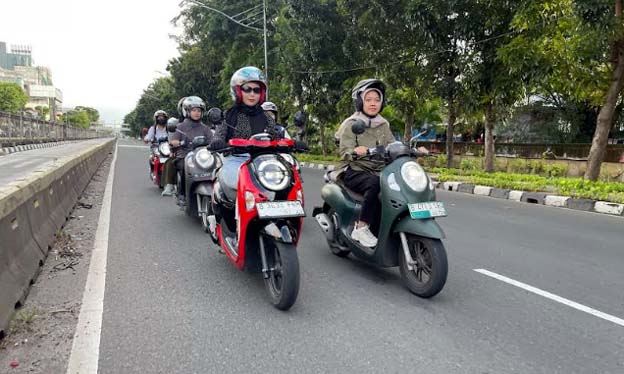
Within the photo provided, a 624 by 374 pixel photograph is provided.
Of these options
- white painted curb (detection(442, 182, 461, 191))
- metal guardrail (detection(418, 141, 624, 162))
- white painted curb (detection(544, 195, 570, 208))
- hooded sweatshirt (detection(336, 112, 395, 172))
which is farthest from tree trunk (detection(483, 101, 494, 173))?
hooded sweatshirt (detection(336, 112, 395, 172))

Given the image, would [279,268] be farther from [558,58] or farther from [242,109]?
[558,58]

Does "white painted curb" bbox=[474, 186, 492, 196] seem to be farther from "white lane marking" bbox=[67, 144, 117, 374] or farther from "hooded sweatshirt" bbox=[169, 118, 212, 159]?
"white lane marking" bbox=[67, 144, 117, 374]

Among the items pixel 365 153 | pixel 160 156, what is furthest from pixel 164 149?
pixel 365 153

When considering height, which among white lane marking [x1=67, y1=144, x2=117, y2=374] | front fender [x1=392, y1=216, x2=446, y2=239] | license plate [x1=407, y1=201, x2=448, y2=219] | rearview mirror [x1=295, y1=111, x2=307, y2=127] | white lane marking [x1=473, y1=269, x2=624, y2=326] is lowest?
white lane marking [x1=473, y1=269, x2=624, y2=326]

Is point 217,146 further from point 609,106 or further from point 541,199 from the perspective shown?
point 609,106

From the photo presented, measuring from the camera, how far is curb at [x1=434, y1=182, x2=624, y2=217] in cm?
895

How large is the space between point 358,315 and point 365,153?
1399 mm

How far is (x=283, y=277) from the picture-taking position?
350cm

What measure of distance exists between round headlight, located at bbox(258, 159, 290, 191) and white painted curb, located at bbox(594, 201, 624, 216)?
7425 millimetres

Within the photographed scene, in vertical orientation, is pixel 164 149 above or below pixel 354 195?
above

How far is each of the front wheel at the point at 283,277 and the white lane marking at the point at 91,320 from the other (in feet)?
3.96

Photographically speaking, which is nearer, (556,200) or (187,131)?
(187,131)

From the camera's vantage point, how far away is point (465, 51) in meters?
15.1

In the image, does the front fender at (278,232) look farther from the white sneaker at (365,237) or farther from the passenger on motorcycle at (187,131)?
the passenger on motorcycle at (187,131)
